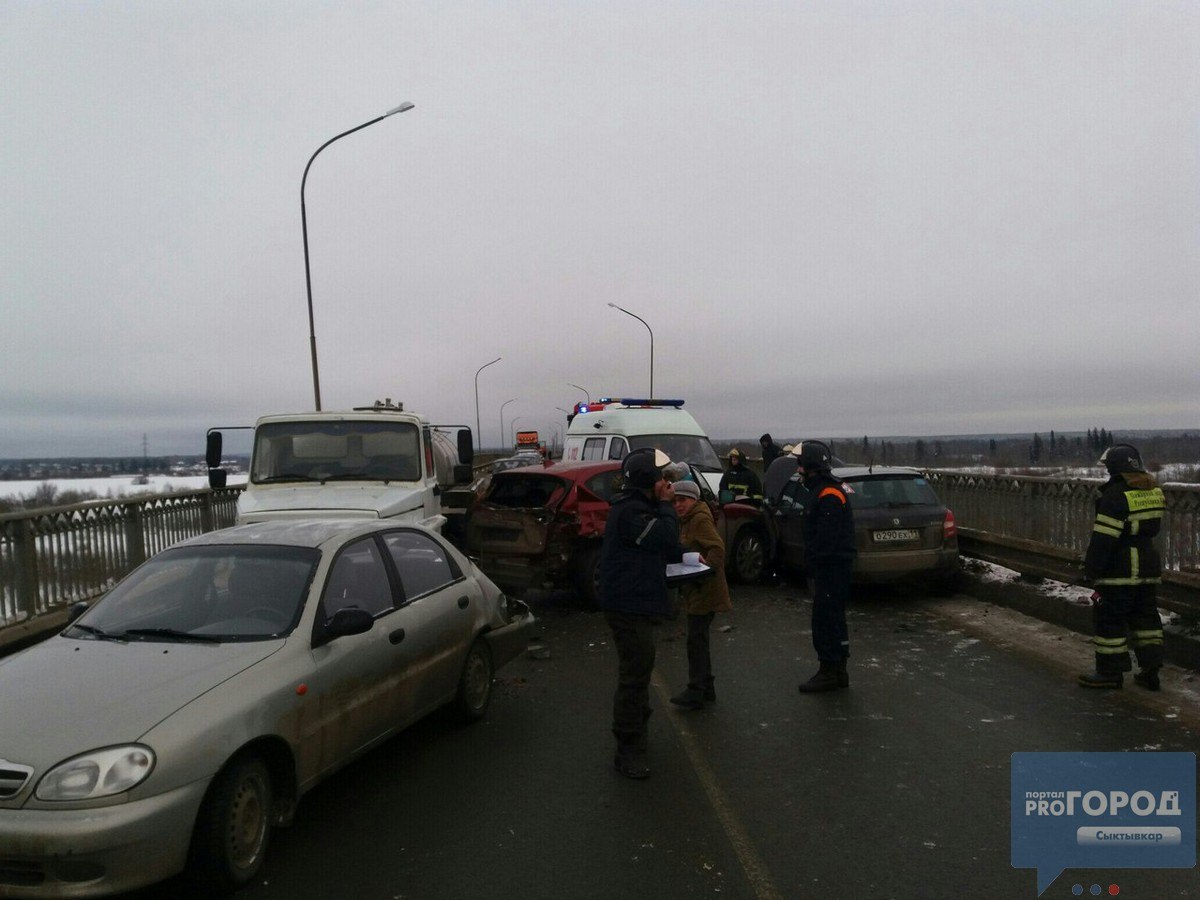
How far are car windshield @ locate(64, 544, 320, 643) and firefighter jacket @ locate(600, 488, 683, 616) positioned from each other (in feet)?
5.66

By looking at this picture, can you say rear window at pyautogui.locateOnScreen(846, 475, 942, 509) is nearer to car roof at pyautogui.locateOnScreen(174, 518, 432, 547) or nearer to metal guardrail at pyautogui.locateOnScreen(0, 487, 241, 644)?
car roof at pyautogui.locateOnScreen(174, 518, 432, 547)

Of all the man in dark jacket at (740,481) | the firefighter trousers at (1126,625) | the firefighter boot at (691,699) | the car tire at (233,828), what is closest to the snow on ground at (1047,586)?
the firefighter trousers at (1126,625)

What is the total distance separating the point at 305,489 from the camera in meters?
10.7

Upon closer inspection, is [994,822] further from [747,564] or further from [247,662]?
[747,564]

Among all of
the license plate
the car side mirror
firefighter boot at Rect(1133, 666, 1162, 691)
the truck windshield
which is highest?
the truck windshield

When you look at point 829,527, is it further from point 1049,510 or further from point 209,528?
point 209,528

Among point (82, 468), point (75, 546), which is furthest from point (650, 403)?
point (82, 468)


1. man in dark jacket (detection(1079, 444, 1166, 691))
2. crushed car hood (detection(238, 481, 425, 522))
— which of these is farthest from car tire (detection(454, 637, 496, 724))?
man in dark jacket (detection(1079, 444, 1166, 691))

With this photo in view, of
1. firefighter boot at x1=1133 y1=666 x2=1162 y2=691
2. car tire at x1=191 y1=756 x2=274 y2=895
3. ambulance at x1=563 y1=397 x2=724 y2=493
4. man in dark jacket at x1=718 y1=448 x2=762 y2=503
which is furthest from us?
ambulance at x1=563 y1=397 x2=724 y2=493

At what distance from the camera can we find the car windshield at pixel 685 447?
49.6 feet

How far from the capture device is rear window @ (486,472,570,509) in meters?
10.8

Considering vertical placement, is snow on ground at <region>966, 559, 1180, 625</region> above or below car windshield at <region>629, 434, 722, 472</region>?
below

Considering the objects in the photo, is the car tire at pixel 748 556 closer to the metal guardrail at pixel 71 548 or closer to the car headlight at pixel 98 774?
the metal guardrail at pixel 71 548

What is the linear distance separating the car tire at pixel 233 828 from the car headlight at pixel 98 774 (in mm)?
358
